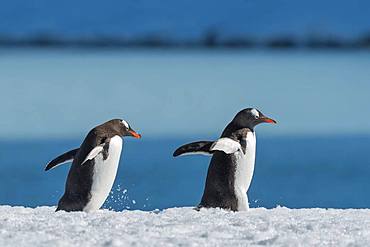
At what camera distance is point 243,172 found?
7.26m

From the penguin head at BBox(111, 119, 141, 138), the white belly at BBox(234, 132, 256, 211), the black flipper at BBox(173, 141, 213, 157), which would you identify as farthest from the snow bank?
the penguin head at BBox(111, 119, 141, 138)

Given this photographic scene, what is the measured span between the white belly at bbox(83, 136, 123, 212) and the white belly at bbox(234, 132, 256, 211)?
89 cm

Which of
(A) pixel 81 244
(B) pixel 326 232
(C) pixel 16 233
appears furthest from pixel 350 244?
(C) pixel 16 233

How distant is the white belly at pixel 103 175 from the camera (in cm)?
725

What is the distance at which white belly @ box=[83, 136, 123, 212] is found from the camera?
725 cm

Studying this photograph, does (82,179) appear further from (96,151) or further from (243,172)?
(243,172)

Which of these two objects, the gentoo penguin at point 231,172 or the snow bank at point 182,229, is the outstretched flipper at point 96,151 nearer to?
the gentoo penguin at point 231,172

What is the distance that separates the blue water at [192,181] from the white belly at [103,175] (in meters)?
0.55

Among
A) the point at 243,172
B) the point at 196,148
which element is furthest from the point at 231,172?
the point at 196,148

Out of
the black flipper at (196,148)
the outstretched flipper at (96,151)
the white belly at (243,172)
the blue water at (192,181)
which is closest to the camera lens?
the outstretched flipper at (96,151)

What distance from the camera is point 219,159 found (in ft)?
23.8

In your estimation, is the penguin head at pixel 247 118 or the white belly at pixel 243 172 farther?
the penguin head at pixel 247 118

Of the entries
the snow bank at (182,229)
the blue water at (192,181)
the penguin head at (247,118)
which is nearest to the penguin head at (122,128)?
the blue water at (192,181)

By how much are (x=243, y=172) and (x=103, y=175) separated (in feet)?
3.31
